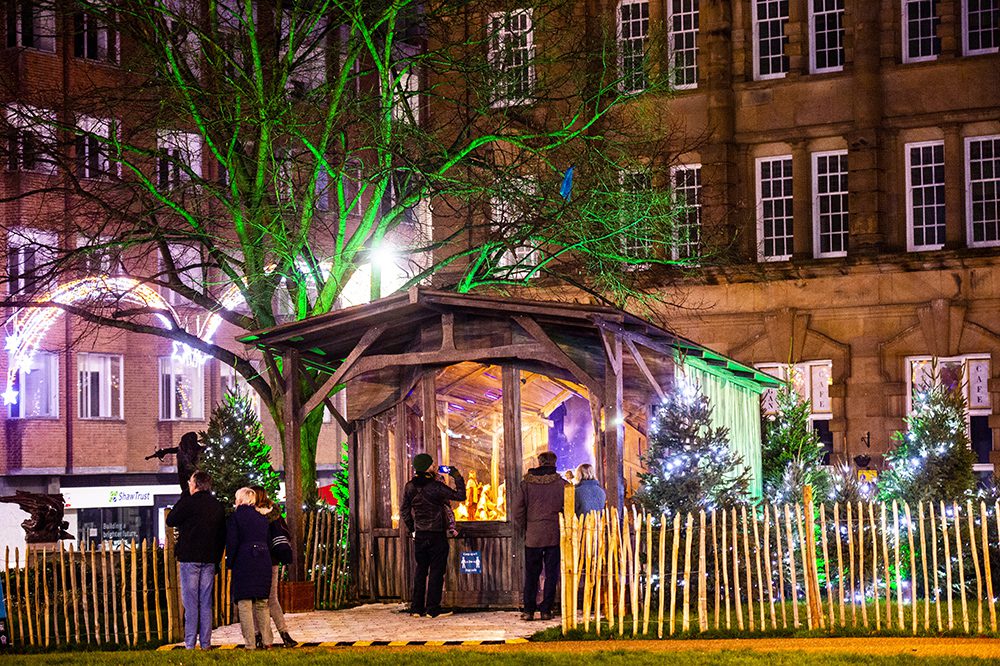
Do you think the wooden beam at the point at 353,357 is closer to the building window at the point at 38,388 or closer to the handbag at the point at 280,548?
the handbag at the point at 280,548

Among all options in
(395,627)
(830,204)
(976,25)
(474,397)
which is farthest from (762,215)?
(395,627)

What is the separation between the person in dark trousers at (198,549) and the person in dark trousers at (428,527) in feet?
12.1

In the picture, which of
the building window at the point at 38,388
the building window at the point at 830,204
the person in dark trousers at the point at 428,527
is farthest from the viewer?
the building window at the point at 38,388

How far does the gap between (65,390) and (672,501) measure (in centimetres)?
2894

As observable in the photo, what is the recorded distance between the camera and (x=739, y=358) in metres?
41.1

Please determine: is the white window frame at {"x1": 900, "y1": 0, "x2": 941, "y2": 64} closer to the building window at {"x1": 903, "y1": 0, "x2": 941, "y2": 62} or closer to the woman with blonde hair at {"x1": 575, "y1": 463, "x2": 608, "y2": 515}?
the building window at {"x1": 903, "y1": 0, "x2": 941, "y2": 62}

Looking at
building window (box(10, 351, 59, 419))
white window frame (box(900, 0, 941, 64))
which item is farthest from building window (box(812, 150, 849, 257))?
→ building window (box(10, 351, 59, 419))

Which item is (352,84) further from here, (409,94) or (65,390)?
(409,94)

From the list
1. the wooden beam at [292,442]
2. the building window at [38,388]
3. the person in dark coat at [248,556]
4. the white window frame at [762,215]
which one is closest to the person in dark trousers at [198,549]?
the person in dark coat at [248,556]

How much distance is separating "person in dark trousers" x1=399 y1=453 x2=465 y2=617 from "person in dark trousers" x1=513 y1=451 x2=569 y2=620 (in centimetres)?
115

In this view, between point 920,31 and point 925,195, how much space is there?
11.7 feet

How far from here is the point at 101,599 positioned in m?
23.0

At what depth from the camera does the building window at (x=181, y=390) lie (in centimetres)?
5278

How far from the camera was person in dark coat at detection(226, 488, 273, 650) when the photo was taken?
62.2ft
